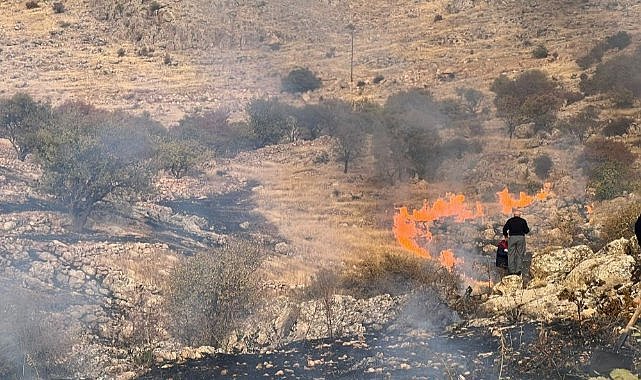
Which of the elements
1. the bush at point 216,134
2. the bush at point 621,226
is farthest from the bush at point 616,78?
the bush at point 621,226

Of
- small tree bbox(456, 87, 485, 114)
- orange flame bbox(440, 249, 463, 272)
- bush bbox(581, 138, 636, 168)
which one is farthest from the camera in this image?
small tree bbox(456, 87, 485, 114)

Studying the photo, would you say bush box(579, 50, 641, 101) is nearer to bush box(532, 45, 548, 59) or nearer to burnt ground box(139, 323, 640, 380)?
bush box(532, 45, 548, 59)

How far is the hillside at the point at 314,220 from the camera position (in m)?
9.56

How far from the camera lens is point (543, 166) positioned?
2306 cm

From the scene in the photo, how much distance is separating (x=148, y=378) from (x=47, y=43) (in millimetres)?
35016

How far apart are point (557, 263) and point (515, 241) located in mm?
840

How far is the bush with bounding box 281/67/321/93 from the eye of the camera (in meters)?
36.3

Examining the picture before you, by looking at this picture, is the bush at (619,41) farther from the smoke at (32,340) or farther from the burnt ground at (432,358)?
the smoke at (32,340)

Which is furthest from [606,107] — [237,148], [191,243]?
[191,243]

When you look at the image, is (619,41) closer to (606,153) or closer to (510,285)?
(606,153)

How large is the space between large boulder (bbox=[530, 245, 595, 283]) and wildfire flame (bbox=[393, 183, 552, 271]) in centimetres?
682

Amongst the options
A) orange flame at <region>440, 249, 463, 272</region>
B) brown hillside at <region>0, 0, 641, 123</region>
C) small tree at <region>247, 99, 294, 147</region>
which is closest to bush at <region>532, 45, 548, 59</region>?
brown hillside at <region>0, 0, 641, 123</region>

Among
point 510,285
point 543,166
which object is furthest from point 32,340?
point 543,166

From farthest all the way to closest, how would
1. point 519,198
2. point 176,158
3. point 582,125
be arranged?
point 582,125 → point 176,158 → point 519,198
